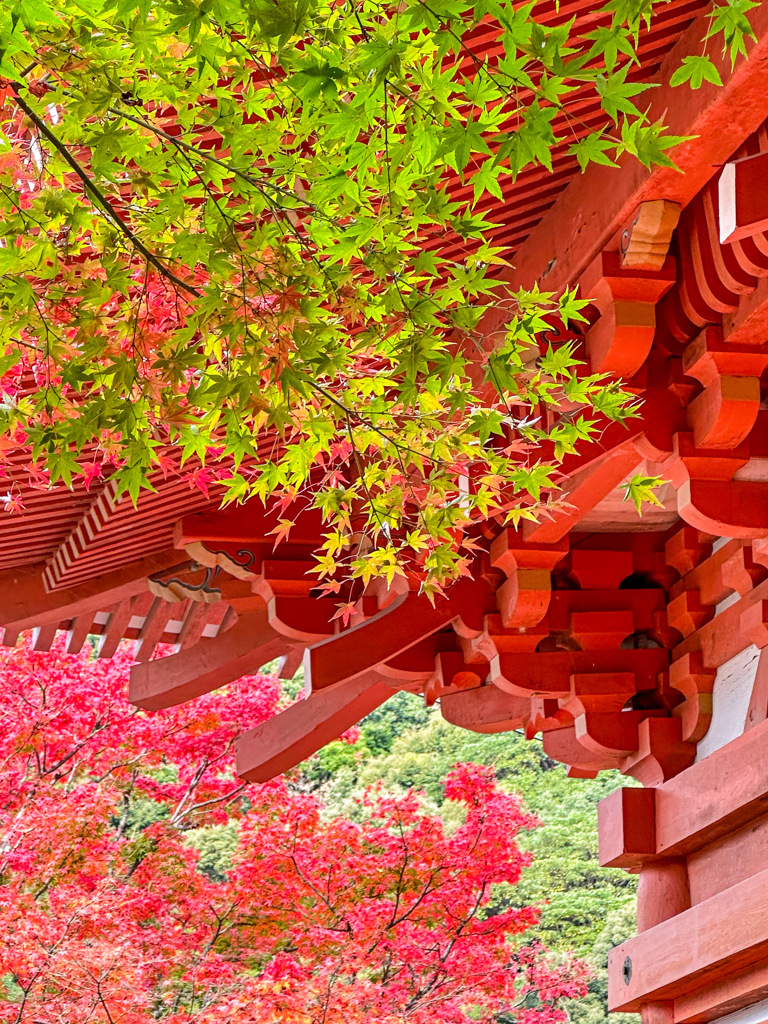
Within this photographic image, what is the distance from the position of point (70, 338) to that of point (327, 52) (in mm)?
823

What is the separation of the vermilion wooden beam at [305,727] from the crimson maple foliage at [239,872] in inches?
120

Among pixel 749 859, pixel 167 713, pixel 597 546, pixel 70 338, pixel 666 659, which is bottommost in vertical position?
pixel 749 859

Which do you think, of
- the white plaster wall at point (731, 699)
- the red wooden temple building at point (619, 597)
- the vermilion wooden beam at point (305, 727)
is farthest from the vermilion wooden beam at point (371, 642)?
the white plaster wall at point (731, 699)

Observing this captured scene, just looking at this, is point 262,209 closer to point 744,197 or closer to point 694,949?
point 744,197

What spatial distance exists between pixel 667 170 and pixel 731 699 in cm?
239

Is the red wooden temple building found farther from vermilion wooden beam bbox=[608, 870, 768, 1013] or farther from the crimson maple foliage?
the crimson maple foliage

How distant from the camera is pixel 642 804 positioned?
15.6 ft

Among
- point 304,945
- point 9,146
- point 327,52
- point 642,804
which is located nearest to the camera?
point 327,52

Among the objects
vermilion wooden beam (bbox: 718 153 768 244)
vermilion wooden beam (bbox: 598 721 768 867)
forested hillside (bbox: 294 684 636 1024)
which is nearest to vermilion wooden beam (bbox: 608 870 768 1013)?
vermilion wooden beam (bbox: 598 721 768 867)

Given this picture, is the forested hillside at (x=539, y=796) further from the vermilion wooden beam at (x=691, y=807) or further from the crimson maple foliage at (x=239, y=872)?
the vermilion wooden beam at (x=691, y=807)

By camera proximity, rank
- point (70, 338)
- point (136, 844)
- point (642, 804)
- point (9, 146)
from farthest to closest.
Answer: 1. point (136, 844)
2. point (642, 804)
3. point (70, 338)
4. point (9, 146)

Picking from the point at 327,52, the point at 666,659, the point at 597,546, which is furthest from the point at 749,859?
the point at 327,52

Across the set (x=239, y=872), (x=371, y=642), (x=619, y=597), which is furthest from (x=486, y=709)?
(x=239, y=872)

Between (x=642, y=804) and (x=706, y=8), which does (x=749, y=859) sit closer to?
(x=642, y=804)
